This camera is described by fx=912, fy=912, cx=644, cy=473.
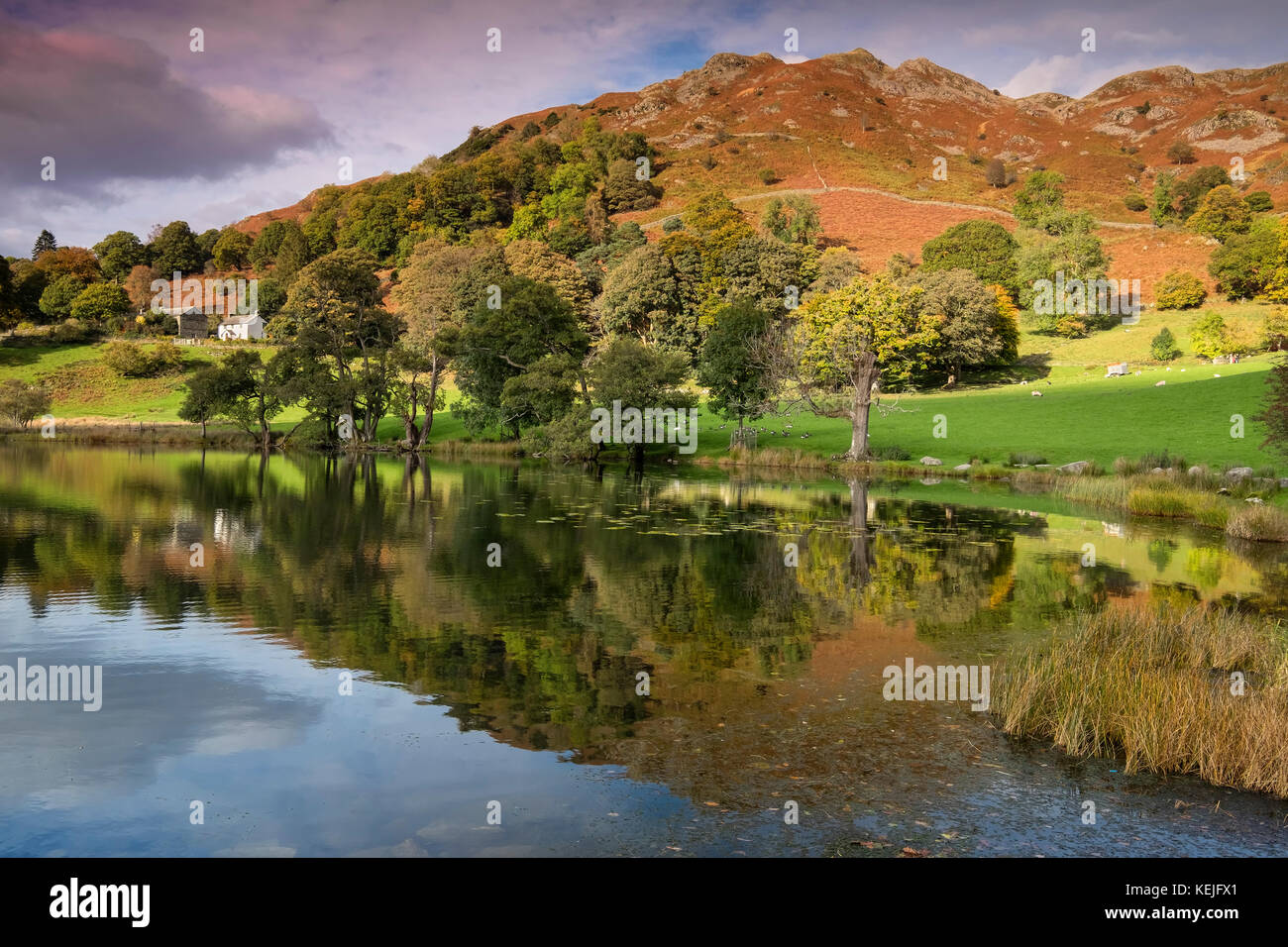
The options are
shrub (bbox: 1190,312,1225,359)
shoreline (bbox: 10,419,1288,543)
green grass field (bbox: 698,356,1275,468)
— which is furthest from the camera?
shrub (bbox: 1190,312,1225,359)

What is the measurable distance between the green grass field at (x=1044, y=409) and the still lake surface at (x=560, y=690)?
25.0m

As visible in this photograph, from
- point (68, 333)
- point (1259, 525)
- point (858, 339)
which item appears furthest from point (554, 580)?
point (68, 333)

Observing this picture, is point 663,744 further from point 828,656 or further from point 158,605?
point 158,605

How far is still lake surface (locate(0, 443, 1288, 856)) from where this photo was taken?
8039 millimetres

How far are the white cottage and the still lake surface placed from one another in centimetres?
9693

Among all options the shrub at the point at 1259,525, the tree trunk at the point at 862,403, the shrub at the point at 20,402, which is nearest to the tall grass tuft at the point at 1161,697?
the shrub at the point at 1259,525

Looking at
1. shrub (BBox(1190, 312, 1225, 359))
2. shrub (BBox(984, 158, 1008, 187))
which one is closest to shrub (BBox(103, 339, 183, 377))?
shrub (BBox(1190, 312, 1225, 359))

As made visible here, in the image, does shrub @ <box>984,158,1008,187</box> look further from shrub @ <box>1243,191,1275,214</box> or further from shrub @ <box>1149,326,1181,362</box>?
shrub @ <box>1149,326,1181,362</box>

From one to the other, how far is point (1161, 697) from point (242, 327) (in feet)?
425

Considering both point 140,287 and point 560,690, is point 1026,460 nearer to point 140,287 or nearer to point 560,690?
point 560,690

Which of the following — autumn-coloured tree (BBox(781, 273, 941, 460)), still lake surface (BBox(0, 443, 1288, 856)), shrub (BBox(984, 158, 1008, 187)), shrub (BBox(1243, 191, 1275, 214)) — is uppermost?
shrub (BBox(984, 158, 1008, 187))
